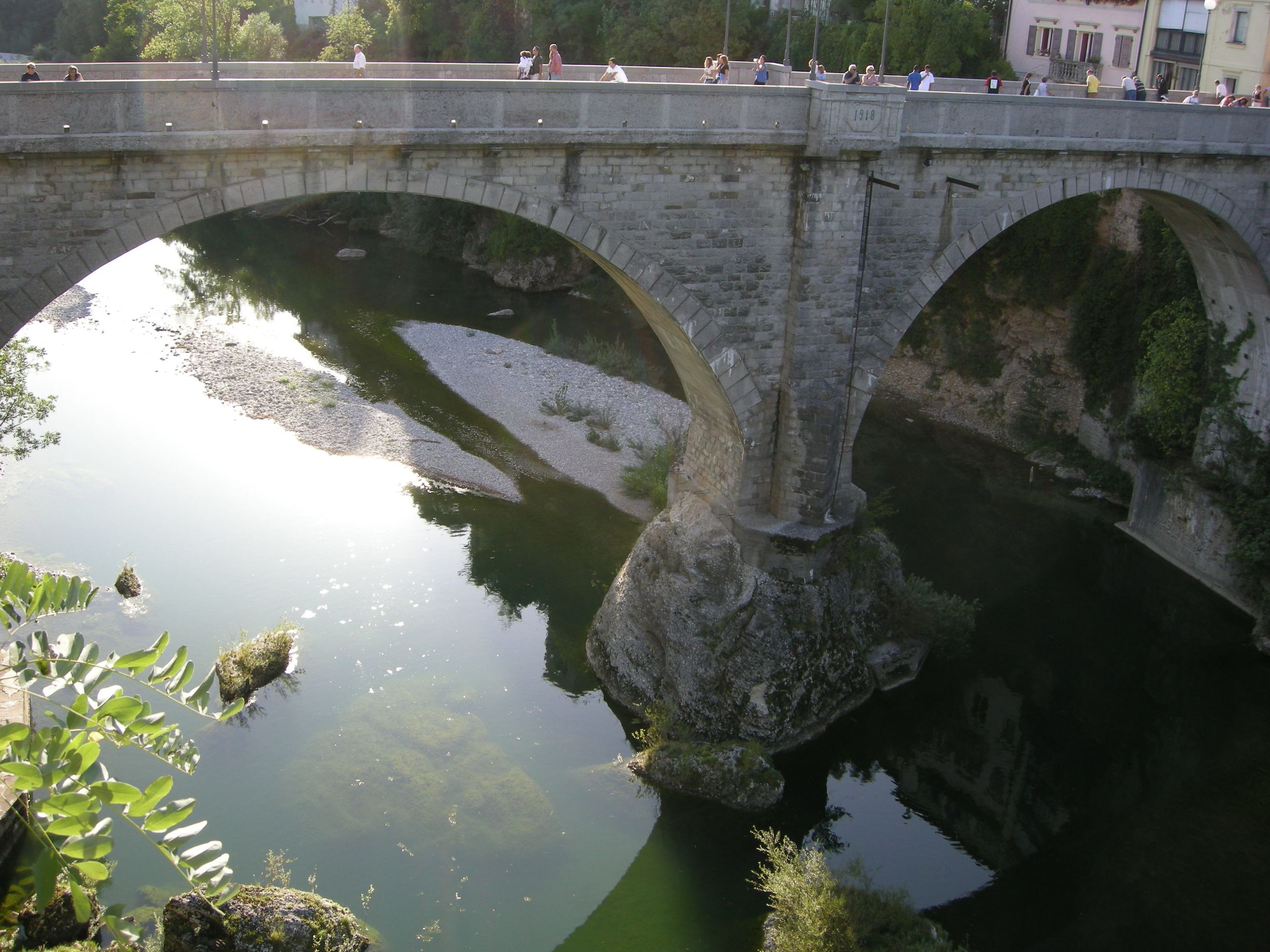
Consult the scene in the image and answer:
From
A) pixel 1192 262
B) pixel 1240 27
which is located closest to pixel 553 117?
pixel 1192 262

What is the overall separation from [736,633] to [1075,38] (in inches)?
791

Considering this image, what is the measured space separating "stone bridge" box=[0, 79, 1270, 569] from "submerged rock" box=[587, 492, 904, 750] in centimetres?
56

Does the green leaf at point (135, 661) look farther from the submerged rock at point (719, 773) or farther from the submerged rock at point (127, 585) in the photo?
the submerged rock at point (127, 585)

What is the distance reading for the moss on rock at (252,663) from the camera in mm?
14045

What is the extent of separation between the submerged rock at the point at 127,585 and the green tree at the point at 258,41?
24.9 metres

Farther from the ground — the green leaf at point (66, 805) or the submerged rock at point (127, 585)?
the green leaf at point (66, 805)

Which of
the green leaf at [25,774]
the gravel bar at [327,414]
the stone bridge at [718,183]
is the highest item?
the stone bridge at [718,183]

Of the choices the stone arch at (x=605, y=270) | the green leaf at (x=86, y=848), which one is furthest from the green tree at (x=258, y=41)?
the green leaf at (x=86, y=848)

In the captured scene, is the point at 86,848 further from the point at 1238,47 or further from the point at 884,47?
the point at 1238,47

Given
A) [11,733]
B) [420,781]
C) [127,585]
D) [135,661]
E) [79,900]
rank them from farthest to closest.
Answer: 1. [127,585]
2. [420,781]
3. [135,661]
4. [79,900]
5. [11,733]

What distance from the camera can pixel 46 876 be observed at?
405 cm

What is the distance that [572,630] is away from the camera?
16375 mm

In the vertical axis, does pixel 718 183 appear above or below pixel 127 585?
above

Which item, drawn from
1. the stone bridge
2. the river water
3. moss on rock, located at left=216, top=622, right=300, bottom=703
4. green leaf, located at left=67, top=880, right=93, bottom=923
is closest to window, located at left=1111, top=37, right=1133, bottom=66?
the river water
